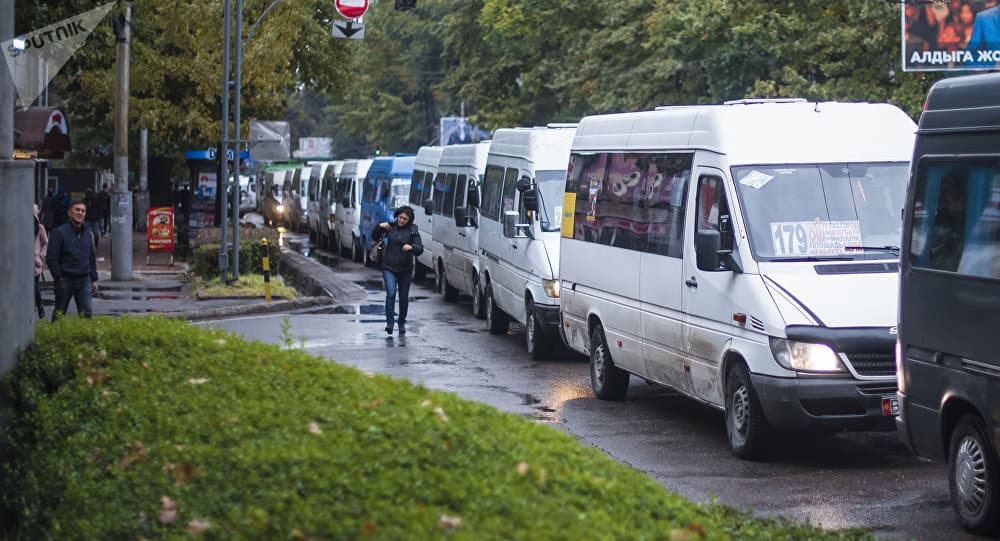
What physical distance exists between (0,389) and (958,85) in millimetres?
5714

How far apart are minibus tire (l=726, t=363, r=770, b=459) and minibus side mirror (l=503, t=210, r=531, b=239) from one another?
6910 millimetres

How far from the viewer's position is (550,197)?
1834cm

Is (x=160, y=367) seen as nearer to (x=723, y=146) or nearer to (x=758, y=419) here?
(x=758, y=419)

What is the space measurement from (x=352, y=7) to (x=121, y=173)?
6.05 metres

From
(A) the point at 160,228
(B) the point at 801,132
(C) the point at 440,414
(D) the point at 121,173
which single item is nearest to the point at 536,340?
(B) the point at 801,132

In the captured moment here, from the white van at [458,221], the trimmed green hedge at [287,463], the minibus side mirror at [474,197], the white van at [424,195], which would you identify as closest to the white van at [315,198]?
the white van at [424,195]

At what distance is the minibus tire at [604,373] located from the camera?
46.4ft

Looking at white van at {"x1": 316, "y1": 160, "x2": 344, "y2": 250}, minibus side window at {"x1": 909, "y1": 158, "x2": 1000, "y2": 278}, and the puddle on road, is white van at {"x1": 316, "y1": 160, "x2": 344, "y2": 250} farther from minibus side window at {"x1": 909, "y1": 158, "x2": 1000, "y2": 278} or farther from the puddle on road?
minibus side window at {"x1": 909, "y1": 158, "x2": 1000, "y2": 278}

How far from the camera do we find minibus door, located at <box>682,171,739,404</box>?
11.3 metres

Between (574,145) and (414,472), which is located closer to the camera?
(414,472)

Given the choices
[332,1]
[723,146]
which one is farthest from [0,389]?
[332,1]

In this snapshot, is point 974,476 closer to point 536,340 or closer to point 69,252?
point 536,340

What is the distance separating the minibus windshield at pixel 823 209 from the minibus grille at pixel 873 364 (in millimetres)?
968

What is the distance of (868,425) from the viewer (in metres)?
10.5
